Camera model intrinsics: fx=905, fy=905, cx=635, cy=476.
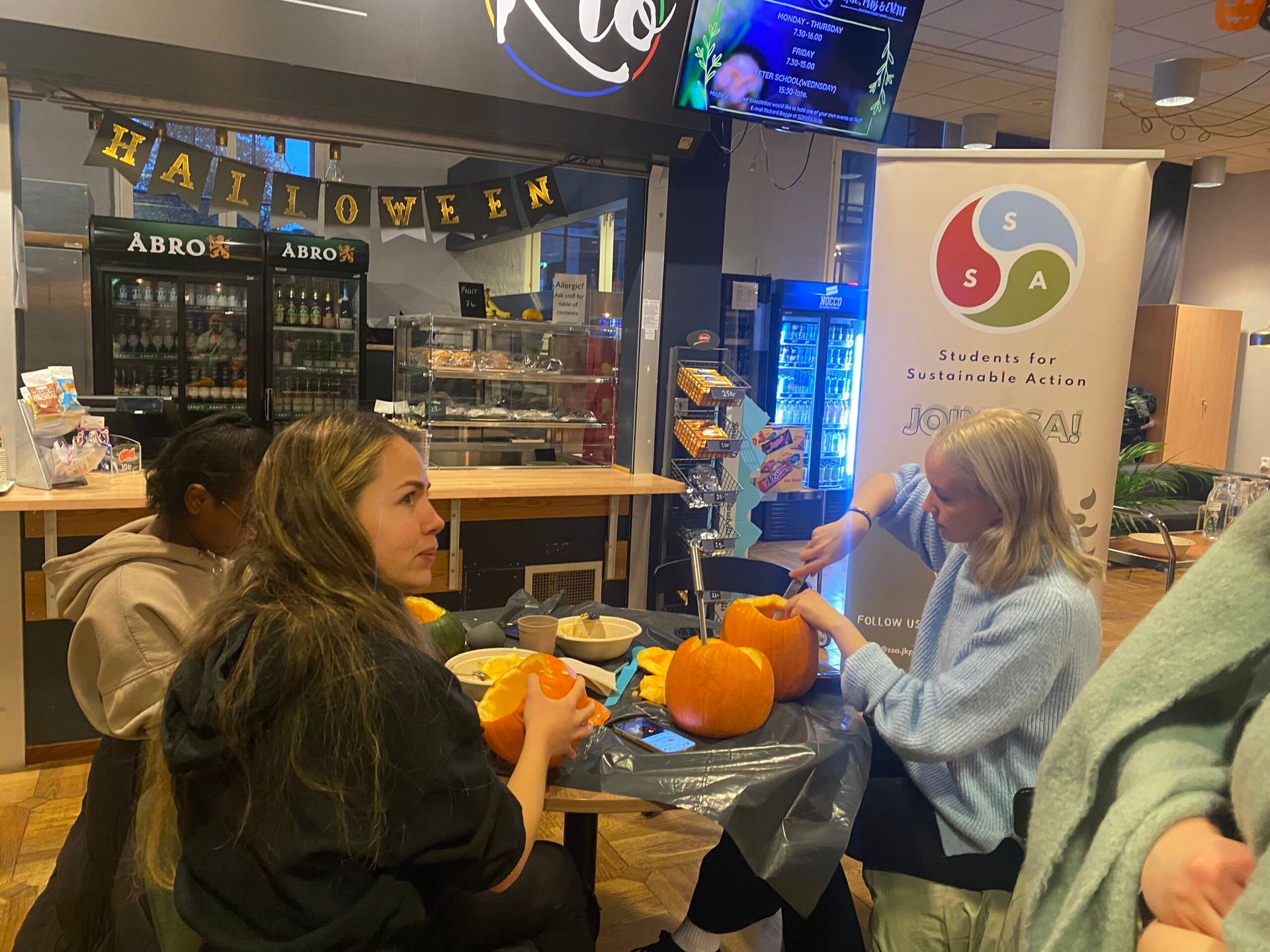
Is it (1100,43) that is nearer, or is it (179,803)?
(179,803)

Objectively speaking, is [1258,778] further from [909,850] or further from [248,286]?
[248,286]

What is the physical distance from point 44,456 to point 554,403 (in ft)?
8.07

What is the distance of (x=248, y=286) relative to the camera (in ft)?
20.1

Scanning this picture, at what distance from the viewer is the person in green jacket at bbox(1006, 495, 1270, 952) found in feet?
2.25

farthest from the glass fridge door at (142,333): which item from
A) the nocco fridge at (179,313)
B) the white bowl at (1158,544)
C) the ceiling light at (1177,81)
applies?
the ceiling light at (1177,81)

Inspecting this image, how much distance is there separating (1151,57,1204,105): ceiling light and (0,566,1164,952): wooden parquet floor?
459cm

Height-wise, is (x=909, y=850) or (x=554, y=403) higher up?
(x=554, y=403)

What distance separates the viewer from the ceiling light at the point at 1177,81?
579 cm

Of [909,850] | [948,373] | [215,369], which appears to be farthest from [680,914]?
[215,369]

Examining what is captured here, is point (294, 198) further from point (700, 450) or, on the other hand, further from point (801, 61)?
point (801, 61)

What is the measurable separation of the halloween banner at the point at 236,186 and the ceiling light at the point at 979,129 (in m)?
5.52

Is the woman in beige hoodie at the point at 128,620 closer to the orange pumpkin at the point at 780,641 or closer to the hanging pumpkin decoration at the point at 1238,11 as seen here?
the orange pumpkin at the point at 780,641

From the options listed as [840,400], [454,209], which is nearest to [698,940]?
[454,209]

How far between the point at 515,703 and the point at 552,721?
0.12 m
